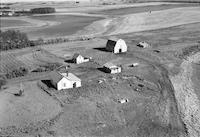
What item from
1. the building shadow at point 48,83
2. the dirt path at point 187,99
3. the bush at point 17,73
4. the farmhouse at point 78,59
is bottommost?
the dirt path at point 187,99

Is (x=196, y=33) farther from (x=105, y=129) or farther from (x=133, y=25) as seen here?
(x=105, y=129)

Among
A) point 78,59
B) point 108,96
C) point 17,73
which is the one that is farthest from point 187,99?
point 17,73

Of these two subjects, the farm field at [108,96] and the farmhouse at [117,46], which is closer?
the farm field at [108,96]

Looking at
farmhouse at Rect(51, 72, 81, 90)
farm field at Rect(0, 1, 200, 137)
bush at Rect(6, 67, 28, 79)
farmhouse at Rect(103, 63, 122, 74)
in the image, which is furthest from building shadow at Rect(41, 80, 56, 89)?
farmhouse at Rect(103, 63, 122, 74)

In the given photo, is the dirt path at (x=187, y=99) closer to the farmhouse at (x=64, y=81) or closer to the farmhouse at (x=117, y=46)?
the farmhouse at (x=64, y=81)

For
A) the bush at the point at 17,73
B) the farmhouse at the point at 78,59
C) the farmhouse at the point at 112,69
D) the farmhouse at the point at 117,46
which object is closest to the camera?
the bush at the point at 17,73

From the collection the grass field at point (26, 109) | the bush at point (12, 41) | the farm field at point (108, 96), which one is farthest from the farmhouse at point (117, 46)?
the grass field at point (26, 109)

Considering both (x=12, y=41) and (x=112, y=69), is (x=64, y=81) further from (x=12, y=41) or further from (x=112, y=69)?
(x=12, y=41)

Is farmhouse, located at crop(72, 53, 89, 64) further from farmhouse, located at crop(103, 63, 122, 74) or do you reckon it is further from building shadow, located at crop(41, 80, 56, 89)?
building shadow, located at crop(41, 80, 56, 89)
